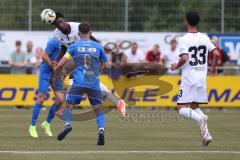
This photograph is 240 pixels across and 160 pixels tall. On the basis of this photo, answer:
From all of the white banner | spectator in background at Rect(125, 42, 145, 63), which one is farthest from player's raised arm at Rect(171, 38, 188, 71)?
the white banner

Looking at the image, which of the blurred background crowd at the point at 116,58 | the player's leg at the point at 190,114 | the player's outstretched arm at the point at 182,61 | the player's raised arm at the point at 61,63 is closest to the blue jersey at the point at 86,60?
the player's raised arm at the point at 61,63

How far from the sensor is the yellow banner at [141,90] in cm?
2605

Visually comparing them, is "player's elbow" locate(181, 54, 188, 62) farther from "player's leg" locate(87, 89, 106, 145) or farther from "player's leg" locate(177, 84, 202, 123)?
"player's leg" locate(87, 89, 106, 145)

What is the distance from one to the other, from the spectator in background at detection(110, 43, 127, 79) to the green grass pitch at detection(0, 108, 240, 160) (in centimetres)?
409

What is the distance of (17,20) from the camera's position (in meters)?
29.3

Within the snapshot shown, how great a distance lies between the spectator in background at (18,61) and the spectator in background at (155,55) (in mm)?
4252

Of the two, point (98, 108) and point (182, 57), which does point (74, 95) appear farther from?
point (182, 57)

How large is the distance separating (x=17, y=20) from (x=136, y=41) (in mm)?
4426

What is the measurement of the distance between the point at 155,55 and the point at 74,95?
42.6 feet

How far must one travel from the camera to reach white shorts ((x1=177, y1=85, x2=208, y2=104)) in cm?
1466

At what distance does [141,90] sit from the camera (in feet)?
86.4

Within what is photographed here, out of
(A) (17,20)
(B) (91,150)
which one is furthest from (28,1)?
(B) (91,150)

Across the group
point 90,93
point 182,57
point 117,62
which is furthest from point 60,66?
point 117,62

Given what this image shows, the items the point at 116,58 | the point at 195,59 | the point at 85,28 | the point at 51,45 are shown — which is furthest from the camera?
the point at 116,58
